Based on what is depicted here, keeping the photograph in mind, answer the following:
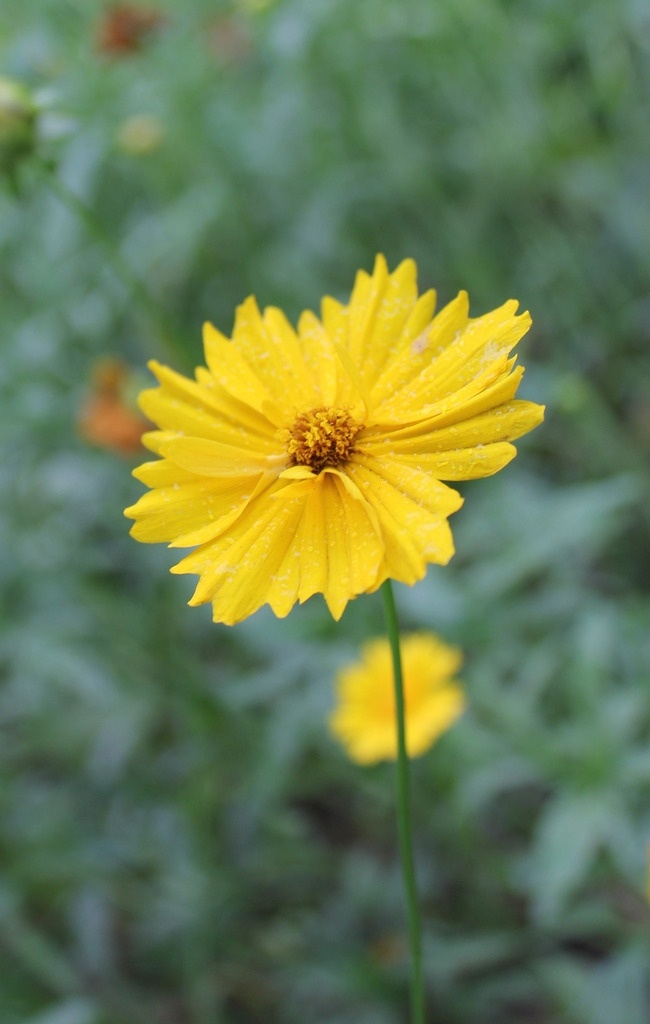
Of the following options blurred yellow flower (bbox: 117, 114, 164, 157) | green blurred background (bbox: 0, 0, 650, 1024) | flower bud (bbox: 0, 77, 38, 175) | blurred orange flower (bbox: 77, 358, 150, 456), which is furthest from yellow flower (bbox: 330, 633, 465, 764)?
blurred yellow flower (bbox: 117, 114, 164, 157)

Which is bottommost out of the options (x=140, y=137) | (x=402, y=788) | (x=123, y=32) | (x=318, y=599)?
(x=402, y=788)

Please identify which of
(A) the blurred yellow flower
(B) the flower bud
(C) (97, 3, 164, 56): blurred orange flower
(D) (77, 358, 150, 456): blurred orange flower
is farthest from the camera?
(C) (97, 3, 164, 56): blurred orange flower

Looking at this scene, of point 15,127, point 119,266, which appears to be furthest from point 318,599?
point 15,127

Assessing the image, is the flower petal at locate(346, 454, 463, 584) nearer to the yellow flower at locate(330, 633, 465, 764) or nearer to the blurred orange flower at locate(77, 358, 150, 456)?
the yellow flower at locate(330, 633, 465, 764)

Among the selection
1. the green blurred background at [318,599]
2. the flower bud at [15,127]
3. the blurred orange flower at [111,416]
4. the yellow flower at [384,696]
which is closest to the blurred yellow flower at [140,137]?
the green blurred background at [318,599]

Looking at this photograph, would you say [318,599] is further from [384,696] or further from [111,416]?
[111,416]

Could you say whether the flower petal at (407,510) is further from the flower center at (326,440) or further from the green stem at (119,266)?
the green stem at (119,266)

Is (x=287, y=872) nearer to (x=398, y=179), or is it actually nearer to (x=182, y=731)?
(x=182, y=731)
